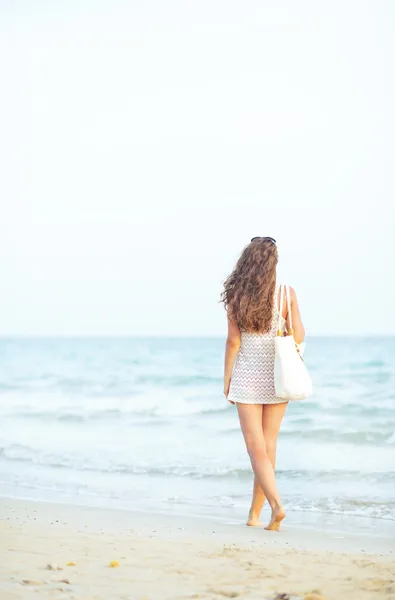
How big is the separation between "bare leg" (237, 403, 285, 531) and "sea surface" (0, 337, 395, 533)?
2.47 ft

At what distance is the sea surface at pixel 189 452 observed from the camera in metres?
6.58

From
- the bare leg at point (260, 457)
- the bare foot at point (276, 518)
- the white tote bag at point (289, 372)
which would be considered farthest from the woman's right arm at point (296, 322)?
the bare foot at point (276, 518)

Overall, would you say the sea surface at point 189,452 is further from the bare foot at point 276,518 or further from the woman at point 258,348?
the woman at point 258,348

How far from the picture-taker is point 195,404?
57.0ft

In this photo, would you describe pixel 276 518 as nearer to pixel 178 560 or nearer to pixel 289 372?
pixel 289 372

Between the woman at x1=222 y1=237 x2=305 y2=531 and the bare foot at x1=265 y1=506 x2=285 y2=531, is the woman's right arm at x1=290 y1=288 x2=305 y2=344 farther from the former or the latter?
the bare foot at x1=265 y1=506 x2=285 y2=531

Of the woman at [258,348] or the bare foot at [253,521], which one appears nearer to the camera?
the woman at [258,348]

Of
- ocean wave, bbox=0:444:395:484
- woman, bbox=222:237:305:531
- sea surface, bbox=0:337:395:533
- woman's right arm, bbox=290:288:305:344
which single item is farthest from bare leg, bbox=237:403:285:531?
ocean wave, bbox=0:444:395:484

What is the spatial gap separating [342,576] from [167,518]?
79.1 inches

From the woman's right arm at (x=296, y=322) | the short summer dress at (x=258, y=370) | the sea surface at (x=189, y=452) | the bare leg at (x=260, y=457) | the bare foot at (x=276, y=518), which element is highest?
the woman's right arm at (x=296, y=322)

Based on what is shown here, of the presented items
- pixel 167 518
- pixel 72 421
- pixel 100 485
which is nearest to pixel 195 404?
→ pixel 72 421

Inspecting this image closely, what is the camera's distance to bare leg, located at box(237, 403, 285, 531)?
5035 millimetres

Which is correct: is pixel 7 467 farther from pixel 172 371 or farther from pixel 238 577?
pixel 172 371

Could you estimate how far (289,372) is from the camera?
16.1ft
